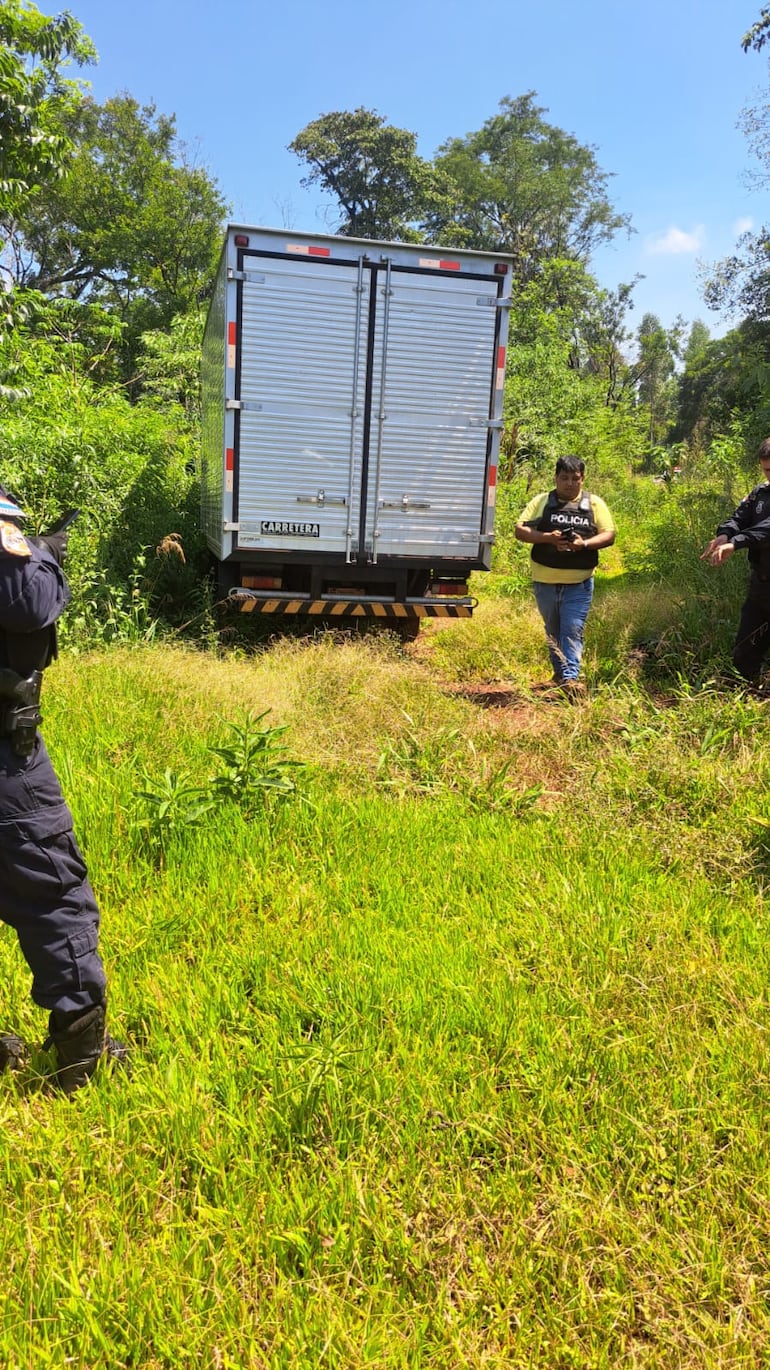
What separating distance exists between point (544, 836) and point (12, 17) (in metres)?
7.70

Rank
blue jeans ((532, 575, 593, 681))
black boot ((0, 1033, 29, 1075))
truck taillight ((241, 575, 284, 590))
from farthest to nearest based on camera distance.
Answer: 1. truck taillight ((241, 575, 284, 590))
2. blue jeans ((532, 575, 593, 681))
3. black boot ((0, 1033, 29, 1075))

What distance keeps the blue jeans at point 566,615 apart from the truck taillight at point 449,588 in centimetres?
232

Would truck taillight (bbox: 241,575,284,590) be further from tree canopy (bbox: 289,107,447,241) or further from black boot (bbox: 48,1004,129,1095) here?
tree canopy (bbox: 289,107,447,241)

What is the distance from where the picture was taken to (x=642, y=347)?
48000 millimetres

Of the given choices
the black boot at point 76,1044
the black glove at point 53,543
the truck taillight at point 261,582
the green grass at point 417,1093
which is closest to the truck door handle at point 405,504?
the truck taillight at point 261,582

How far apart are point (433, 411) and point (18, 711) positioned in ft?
20.2

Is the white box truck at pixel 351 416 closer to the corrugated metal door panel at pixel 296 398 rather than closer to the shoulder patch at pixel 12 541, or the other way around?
the corrugated metal door panel at pixel 296 398

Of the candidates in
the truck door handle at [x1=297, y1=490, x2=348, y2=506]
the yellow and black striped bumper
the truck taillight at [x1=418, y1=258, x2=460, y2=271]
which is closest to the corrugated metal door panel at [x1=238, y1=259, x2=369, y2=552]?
the truck door handle at [x1=297, y1=490, x2=348, y2=506]

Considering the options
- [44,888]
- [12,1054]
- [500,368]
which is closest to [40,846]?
[44,888]

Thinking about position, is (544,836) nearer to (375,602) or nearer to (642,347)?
(375,602)

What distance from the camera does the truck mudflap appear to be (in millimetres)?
7586

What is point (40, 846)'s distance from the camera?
218cm

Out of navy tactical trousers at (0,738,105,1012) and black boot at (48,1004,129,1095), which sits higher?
navy tactical trousers at (0,738,105,1012)

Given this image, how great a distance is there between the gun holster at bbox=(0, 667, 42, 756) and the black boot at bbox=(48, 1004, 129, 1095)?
0.72m
